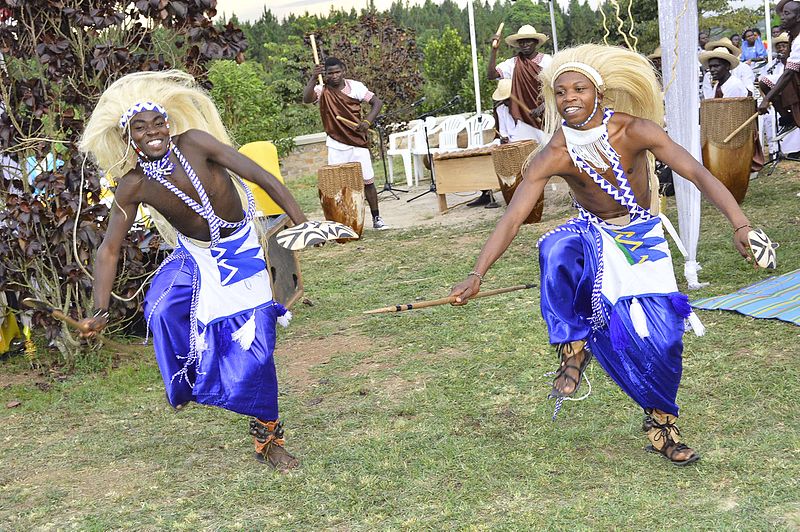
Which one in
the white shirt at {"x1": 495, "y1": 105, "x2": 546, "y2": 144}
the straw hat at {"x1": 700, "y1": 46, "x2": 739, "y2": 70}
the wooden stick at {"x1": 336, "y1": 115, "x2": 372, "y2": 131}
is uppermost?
the straw hat at {"x1": 700, "y1": 46, "x2": 739, "y2": 70}


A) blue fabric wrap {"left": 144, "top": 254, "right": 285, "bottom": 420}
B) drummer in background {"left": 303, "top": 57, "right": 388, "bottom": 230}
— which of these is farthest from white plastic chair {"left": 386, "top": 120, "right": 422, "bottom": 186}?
blue fabric wrap {"left": 144, "top": 254, "right": 285, "bottom": 420}

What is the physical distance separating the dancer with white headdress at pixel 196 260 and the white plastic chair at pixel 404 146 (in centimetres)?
1059

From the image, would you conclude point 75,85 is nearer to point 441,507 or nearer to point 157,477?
point 157,477

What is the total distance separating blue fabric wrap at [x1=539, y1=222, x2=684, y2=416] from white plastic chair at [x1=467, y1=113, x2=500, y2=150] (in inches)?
418

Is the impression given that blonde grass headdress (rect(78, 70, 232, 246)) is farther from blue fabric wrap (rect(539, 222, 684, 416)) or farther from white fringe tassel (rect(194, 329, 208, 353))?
blue fabric wrap (rect(539, 222, 684, 416))

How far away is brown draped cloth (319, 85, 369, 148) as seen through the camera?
10.9m

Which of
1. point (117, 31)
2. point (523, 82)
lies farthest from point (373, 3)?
point (117, 31)

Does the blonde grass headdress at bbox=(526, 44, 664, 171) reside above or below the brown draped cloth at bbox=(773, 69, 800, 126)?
above

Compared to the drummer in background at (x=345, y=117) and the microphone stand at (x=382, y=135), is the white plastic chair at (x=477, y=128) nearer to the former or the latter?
the microphone stand at (x=382, y=135)

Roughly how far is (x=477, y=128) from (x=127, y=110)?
34.9 feet

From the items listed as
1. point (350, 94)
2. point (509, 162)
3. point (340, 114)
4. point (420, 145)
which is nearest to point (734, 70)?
point (509, 162)

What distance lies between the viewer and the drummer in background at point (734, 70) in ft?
35.6

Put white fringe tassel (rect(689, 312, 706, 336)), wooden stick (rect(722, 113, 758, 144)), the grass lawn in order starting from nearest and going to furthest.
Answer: the grass lawn → white fringe tassel (rect(689, 312, 706, 336)) → wooden stick (rect(722, 113, 758, 144))

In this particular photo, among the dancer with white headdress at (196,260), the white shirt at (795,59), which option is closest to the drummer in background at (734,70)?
the white shirt at (795,59)
